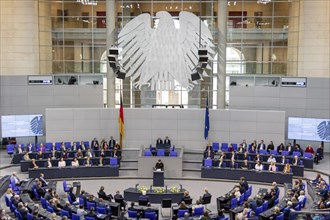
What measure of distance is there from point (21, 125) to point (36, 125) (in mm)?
881

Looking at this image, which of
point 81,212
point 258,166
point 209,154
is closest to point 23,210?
point 81,212

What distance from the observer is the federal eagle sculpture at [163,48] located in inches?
1134

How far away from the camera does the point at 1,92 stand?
102ft

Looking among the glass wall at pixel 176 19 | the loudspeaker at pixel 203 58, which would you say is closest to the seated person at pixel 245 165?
the loudspeaker at pixel 203 58

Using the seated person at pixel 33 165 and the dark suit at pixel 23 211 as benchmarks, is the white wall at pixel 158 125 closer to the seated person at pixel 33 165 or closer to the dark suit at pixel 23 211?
the seated person at pixel 33 165

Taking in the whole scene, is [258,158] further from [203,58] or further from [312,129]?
[203,58]

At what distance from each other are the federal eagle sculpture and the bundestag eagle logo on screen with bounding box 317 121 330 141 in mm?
7253

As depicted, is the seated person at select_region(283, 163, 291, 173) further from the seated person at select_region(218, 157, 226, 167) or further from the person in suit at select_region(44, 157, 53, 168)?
the person in suit at select_region(44, 157, 53, 168)

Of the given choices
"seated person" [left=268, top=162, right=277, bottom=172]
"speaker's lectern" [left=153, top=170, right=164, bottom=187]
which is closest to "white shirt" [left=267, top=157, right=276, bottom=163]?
"seated person" [left=268, top=162, right=277, bottom=172]

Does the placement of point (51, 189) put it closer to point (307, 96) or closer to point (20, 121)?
point (20, 121)

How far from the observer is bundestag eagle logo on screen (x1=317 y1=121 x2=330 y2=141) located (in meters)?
28.4

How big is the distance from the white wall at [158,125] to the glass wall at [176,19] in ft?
12.0

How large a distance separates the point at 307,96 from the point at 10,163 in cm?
1735

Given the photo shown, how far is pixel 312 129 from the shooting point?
28.3 m
